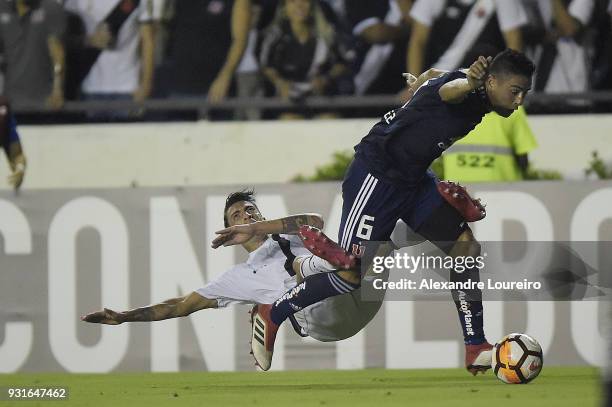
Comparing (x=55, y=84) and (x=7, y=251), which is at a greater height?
(x=55, y=84)

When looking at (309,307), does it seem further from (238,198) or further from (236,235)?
(238,198)

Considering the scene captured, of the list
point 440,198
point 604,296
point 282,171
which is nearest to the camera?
point 440,198

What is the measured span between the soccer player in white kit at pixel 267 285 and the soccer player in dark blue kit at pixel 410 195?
116mm

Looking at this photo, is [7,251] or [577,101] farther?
[577,101]

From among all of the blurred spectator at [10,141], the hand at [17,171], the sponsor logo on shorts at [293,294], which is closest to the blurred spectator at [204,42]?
the blurred spectator at [10,141]

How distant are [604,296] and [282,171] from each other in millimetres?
3583

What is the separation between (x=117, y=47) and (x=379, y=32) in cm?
233

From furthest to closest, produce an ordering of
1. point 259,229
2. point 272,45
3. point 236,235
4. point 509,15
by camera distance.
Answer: point 272,45
point 509,15
point 236,235
point 259,229

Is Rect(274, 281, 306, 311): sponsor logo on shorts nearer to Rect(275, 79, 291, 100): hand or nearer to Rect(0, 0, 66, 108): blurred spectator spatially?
Rect(275, 79, 291, 100): hand

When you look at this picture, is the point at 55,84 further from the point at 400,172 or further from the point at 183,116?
the point at 400,172

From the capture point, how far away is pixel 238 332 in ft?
32.2

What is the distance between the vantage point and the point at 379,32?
1227cm

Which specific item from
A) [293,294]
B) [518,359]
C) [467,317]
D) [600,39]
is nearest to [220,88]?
[600,39]

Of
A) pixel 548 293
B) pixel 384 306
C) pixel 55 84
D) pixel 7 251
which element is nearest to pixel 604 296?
pixel 548 293
